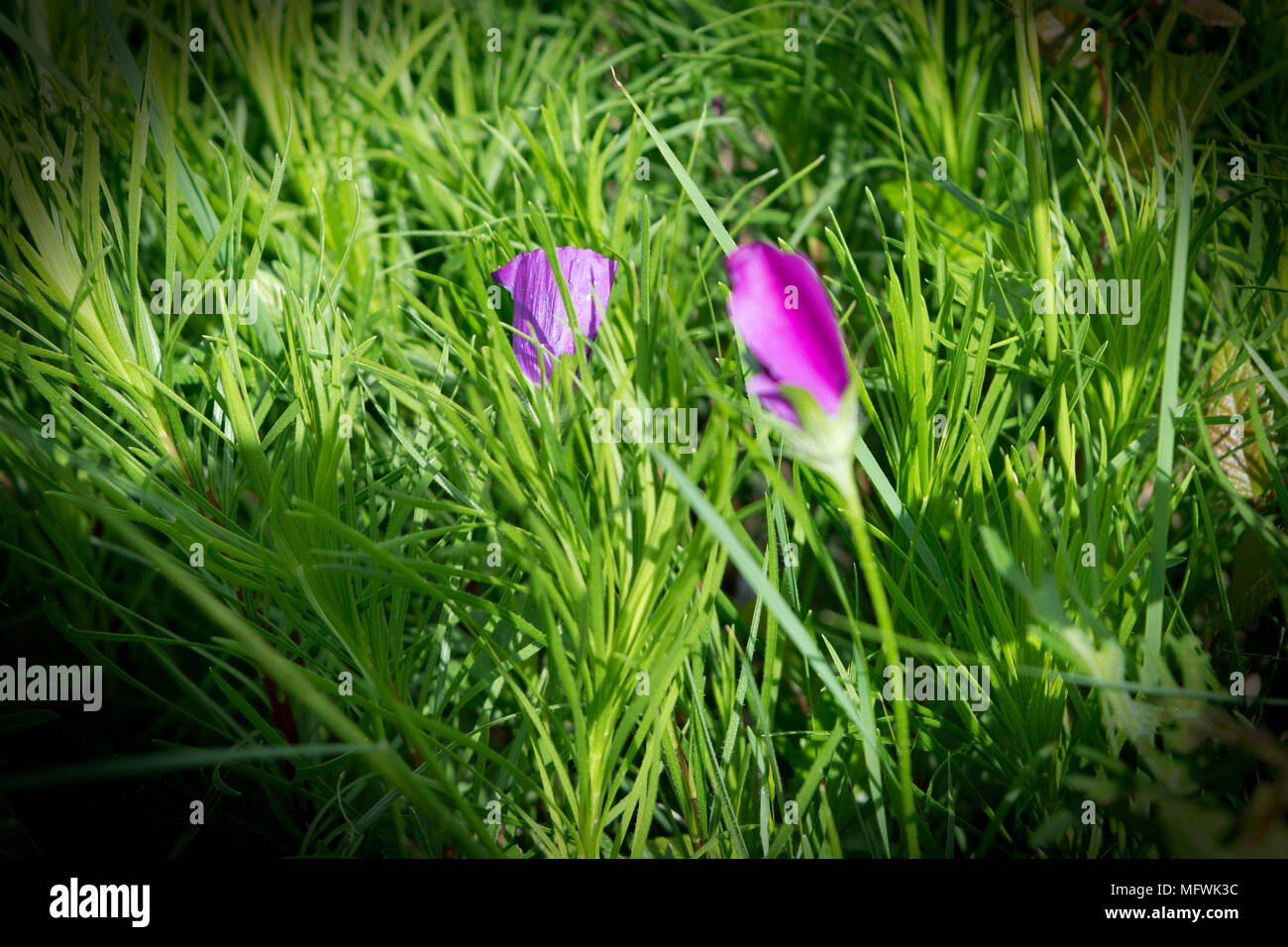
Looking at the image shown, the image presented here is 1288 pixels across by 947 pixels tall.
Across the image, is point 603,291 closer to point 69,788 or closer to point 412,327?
point 412,327

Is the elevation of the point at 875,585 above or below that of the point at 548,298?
below

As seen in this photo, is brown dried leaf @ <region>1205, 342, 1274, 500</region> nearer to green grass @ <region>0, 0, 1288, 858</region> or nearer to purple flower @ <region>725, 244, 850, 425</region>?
green grass @ <region>0, 0, 1288, 858</region>

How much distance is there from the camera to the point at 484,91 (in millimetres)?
672

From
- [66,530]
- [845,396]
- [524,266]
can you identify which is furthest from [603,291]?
[66,530]

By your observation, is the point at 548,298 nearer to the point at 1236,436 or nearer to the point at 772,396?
the point at 772,396

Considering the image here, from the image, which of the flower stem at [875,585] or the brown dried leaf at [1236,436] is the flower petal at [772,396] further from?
the brown dried leaf at [1236,436]

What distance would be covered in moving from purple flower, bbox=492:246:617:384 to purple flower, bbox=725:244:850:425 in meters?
0.12

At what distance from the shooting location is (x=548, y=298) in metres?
0.39

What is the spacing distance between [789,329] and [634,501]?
0.28ft

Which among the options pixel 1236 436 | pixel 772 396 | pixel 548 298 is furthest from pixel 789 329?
pixel 1236 436

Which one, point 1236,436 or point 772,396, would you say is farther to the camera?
point 1236,436

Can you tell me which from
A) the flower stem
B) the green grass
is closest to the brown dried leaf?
the green grass

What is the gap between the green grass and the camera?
0.32 meters

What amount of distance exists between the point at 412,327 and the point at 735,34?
373mm
